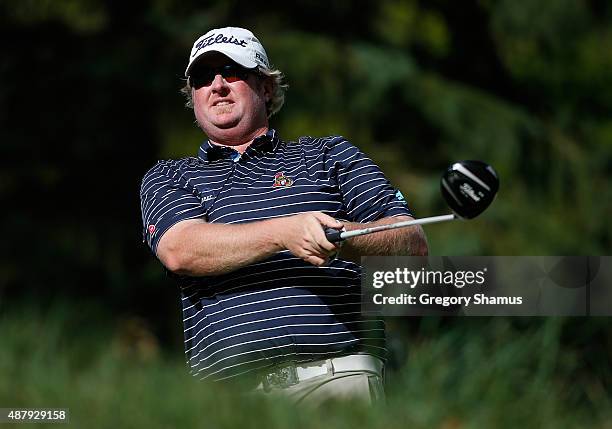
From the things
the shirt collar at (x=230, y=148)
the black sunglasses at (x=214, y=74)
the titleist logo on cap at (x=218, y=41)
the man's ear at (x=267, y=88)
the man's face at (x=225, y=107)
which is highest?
the titleist logo on cap at (x=218, y=41)

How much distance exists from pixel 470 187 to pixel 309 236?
0.50 m

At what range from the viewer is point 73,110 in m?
11.6

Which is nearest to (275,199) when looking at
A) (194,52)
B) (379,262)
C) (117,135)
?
(379,262)

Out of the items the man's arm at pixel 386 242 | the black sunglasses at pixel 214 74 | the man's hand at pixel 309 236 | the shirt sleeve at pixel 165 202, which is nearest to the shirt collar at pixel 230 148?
the shirt sleeve at pixel 165 202

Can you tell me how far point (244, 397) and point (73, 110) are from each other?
8630 mm

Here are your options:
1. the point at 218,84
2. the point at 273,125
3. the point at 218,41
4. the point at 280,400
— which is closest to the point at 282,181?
→ the point at 218,84

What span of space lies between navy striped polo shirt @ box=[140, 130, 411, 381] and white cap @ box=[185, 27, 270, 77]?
31 cm

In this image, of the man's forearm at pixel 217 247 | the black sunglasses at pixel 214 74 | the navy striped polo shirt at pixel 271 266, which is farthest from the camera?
the black sunglasses at pixel 214 74

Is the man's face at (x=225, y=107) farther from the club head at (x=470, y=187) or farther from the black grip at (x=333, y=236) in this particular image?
the club head at (x=470, y=187)

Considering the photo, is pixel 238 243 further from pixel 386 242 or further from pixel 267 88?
pixel 267 88

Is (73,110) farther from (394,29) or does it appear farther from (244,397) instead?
(244,397)

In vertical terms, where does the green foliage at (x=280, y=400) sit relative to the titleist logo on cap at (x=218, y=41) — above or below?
below

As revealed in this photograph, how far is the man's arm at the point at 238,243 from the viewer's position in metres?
3.83

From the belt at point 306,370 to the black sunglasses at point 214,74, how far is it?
1137 millimetres
